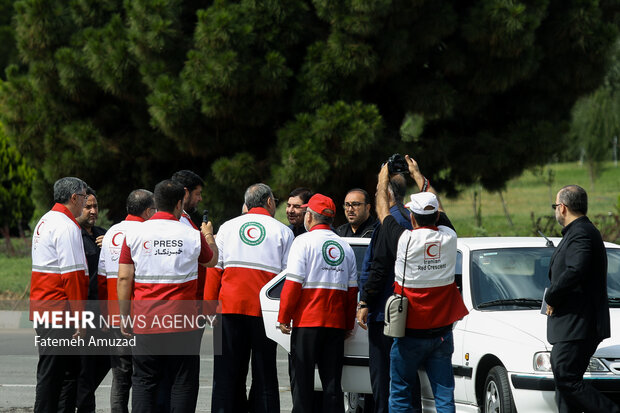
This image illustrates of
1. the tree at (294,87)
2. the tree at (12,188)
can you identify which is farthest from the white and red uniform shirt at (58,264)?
the tree at (12,188)

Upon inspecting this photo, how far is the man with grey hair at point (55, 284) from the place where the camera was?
6512 millimetres

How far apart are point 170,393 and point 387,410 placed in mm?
1580

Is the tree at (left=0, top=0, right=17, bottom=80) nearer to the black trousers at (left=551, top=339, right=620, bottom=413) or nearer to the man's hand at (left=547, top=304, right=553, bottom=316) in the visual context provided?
the man's hand at (left=547, top=304, right=553, bottom=316)

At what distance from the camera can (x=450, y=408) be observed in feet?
19.8

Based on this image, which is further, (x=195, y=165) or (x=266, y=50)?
(x=195, y=165)

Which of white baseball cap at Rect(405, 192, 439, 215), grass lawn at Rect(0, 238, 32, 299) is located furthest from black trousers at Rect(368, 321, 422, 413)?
grass lawn at Rect(0, 238, 32, 299)

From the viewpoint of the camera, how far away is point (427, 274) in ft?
19.7

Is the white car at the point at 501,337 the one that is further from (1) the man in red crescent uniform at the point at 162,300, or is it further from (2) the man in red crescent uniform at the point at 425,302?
(1) the man in red crescent uniform at the point at 162,300

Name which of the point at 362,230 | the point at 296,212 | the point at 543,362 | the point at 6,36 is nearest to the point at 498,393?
the point at 543,362

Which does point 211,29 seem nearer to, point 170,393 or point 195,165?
point 195,165

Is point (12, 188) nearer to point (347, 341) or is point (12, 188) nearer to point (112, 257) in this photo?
point (112, 257)

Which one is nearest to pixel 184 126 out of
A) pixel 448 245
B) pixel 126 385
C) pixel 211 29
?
pixel 211 29

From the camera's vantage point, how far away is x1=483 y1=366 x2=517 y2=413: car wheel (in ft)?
20.7

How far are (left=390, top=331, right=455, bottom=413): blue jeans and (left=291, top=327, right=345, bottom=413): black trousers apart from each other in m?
0.52
